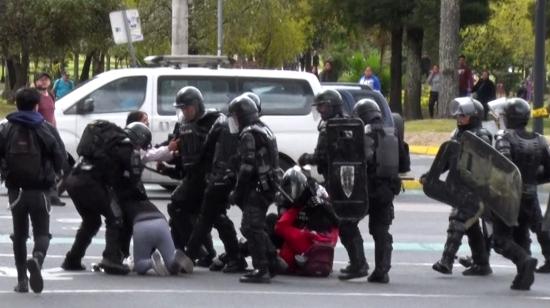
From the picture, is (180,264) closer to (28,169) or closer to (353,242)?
(353,242)

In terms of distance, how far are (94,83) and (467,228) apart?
8.06 m

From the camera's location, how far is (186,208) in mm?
13016

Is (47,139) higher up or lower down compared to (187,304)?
higher up

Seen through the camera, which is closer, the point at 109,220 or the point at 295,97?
the point at 109,220

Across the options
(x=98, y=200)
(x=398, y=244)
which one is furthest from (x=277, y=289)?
(x=398, y=244)

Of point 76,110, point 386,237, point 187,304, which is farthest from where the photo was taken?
point 76,110

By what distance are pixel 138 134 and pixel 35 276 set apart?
2112 mm

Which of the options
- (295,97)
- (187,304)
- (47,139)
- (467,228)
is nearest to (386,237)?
(467,228)

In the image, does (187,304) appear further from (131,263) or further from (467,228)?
(467,228)

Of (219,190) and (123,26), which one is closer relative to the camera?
(219,190)

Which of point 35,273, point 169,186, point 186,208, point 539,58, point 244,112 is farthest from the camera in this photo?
point 539,58

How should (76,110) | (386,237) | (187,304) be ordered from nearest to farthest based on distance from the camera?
(187,304), (386,237), (76,110)

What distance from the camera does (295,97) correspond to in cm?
1967

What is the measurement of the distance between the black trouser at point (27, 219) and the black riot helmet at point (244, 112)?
6.10 ft
